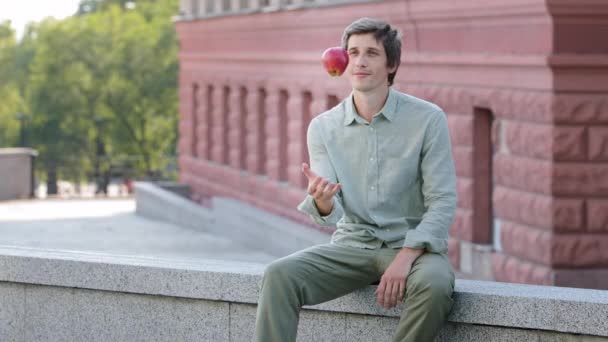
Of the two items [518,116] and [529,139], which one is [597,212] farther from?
[518,116]

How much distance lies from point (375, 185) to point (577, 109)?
9615 mm

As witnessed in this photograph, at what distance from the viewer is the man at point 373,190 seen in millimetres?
7359

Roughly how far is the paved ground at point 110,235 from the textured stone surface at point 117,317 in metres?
12.7

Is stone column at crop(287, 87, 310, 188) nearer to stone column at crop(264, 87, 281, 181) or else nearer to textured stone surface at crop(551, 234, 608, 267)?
stone column at crop(264, 87, 281, 181)

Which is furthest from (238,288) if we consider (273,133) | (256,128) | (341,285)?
(256,128)

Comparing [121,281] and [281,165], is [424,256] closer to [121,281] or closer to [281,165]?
[121,281]

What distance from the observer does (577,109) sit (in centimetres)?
1684

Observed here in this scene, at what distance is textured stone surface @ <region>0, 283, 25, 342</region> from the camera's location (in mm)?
9180

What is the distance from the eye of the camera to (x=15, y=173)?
45.4 m

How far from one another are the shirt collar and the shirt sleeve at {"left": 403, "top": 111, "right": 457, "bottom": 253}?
0.20 metres

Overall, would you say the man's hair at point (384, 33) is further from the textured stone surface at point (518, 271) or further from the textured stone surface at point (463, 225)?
the textured stone surface at point (463, 225)

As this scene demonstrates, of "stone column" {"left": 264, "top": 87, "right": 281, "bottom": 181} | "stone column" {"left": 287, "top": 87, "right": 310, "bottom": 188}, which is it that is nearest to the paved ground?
"stone column" {"left": 287, "top": 87, "right": 310, "bottom": 188}

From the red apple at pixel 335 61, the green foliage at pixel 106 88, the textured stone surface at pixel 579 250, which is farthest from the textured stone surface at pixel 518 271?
the green foliage at pixel 106 88

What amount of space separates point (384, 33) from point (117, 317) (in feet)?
7.71
